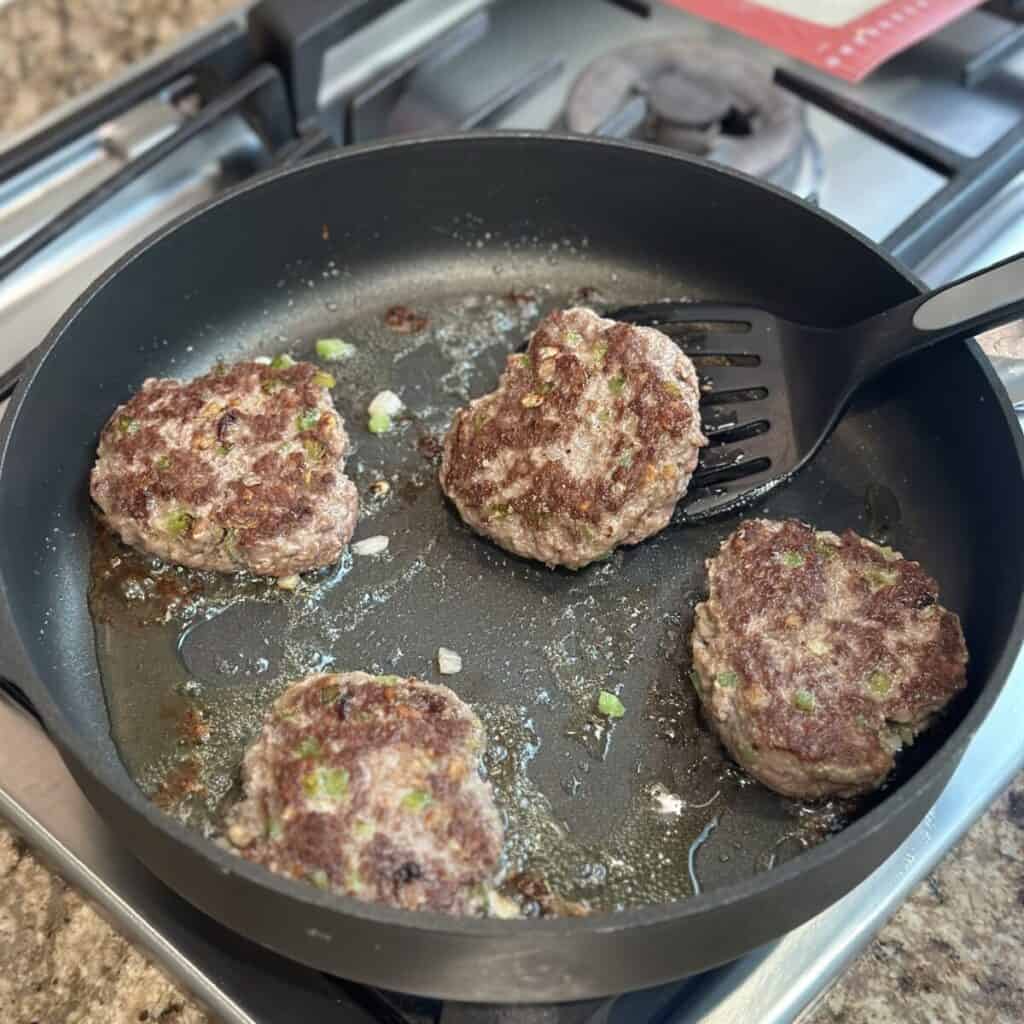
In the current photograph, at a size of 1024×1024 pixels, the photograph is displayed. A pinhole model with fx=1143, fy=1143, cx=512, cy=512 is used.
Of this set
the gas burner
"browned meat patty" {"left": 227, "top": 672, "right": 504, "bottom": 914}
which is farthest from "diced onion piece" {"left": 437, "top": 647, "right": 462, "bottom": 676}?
the gas burner

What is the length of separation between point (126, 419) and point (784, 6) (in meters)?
1.19

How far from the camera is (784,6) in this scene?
1798mm

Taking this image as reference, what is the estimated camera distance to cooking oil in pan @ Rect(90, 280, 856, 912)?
1267mm

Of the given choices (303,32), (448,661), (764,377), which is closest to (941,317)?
(764,377)

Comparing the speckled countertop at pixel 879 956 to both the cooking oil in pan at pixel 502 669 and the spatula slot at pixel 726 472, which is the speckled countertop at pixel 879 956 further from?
the spatula slot at pixel 726 472

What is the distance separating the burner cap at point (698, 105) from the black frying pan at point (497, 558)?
Answer: 0.22 metres

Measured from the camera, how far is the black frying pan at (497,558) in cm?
100

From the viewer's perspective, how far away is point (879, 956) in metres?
1.29

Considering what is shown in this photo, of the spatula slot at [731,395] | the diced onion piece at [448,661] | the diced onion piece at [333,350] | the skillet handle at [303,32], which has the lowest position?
the diced onion piece at [448,661]

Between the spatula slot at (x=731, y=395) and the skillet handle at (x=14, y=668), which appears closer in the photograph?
the skillet handle at (x=14, y=668)

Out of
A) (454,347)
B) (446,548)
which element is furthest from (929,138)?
(446,548)

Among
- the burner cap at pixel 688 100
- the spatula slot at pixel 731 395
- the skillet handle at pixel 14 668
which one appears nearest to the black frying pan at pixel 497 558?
the skillet handle at pixel 14 668

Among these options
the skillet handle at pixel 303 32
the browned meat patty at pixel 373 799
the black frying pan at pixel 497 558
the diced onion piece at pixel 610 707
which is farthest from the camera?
the skillet handle at pixel 303 32

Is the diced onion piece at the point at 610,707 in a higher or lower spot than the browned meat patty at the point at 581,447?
lower
